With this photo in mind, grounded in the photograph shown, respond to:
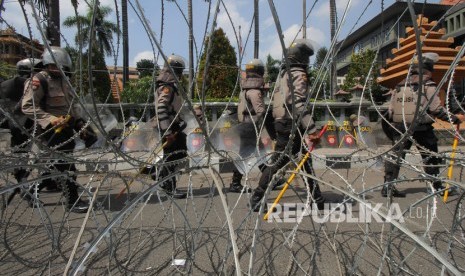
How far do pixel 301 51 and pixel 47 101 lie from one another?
257 centimetres

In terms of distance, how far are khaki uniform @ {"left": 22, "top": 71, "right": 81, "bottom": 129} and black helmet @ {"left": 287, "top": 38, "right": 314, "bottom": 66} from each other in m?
→ 2.10

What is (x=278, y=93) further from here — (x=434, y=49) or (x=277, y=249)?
(x=434, y=49)

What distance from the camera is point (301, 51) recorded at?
10.6 ft

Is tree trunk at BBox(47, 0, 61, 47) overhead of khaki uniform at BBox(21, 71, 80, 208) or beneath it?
overhead

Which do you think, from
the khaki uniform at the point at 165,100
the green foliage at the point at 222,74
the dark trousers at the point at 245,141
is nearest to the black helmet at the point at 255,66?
the dark trousers at the point at 245,141

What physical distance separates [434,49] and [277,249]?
6069mm

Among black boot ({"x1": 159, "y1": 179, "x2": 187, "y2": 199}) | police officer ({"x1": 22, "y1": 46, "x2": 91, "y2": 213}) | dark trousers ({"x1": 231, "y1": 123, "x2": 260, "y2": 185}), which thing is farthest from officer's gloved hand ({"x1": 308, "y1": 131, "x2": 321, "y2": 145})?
police officer ({"x1": 22, "y1": 46, "x2": 91, "y2": 213})

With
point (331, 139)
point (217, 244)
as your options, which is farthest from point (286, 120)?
point (331, 139)

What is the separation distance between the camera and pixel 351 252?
8.32ft

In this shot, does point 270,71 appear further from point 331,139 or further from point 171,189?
point 171,189

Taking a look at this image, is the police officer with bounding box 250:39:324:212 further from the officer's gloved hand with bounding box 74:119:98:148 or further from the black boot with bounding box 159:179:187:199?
the officer's gloved hand with bounding box 74:119:98:148

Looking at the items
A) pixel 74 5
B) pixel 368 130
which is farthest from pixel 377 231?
pixel 368 130

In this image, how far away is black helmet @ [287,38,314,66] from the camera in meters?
3.15

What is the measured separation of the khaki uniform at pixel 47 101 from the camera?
3465 mm
